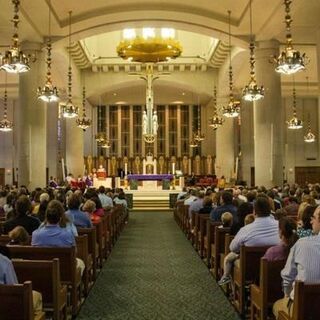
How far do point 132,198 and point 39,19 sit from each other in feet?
28.7

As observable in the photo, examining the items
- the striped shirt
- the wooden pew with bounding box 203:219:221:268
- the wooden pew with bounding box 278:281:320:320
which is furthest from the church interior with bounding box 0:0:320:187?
the wooden pew with bounding box 278:281:320:320

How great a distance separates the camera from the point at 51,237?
5500 millimetres

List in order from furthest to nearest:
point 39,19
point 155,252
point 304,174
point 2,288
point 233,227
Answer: point 304,174 → point 39,19 → point 155,252 → point 233,227 → point 2,288

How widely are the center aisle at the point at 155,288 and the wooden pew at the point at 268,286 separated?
35.8 inches

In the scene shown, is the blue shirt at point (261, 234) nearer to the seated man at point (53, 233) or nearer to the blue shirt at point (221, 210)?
the seated man at point (53, 233)

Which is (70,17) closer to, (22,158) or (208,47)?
Answer: (22,158)

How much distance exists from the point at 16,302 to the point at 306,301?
6.42 feet

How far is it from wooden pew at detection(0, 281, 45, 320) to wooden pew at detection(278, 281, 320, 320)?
Result: 1784 millimetres

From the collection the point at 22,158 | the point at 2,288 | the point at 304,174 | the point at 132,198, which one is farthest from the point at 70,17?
the point at 304,174

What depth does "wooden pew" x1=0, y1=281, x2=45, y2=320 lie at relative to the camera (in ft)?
11.6

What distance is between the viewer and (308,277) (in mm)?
3561

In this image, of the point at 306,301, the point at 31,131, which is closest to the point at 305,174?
the point at 31,131

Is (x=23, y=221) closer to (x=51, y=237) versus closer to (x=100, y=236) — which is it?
(x=51, y=237)

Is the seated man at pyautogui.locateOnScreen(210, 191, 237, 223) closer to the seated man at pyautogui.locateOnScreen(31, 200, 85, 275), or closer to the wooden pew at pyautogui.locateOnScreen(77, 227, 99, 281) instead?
the wooden pew at pyautogui.locateOnScreen(77, 227, 99, 281)
